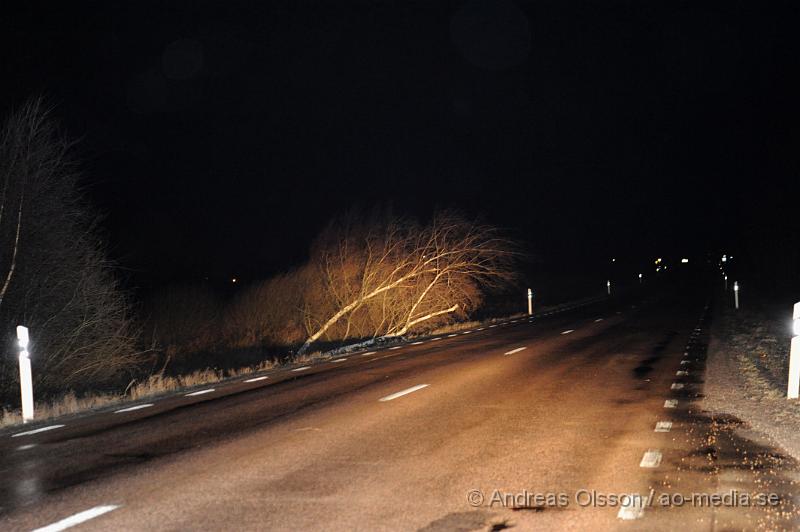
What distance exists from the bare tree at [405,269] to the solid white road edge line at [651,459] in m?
22.2

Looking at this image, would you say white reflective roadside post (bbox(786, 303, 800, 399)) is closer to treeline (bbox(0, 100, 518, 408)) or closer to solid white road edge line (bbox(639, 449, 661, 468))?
solid white road edge line (bbox(639, 449, 661, 468))

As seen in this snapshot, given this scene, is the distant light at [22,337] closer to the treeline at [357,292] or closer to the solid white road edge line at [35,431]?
the solid white road edge line at [35,431]

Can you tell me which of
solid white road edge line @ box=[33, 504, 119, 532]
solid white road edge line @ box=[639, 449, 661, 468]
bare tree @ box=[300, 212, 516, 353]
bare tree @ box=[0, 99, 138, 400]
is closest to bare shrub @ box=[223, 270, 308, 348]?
bare tree @ box=[300, 212, 516, 353]

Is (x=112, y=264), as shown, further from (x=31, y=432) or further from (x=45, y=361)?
(x=31, y=432)

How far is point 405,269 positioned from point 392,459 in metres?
23.2

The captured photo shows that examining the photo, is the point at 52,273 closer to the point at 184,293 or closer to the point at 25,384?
the point at 25,384

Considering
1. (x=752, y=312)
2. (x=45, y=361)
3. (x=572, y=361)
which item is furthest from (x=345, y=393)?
(x=752, y=312)

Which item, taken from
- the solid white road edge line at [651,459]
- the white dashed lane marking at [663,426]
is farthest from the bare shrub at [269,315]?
the solid white road edge line at [651,459]

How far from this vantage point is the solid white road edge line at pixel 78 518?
508cm

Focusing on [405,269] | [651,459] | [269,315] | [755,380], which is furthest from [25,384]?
[269,315]

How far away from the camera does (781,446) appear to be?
24.7ft

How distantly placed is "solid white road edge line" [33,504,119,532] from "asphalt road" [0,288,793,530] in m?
0.02

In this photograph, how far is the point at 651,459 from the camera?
704 cm

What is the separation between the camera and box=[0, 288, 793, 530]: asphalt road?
536 cm
